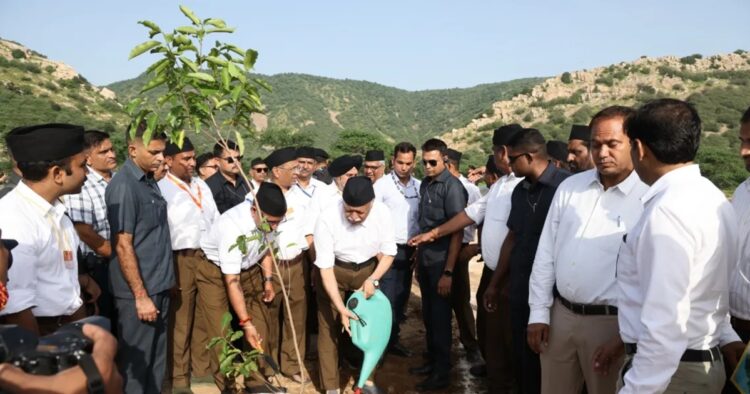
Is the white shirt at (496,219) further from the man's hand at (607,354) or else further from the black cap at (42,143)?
the black cap at (42,143)

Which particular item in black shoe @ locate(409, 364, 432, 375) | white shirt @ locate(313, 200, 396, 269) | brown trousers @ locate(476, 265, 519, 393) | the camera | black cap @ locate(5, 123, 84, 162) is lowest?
black shoe @ locate(409, 364, 432, 375)

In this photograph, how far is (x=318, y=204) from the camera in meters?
5.42

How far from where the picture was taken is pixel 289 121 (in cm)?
6169

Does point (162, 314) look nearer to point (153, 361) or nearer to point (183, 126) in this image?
point (153, 361)

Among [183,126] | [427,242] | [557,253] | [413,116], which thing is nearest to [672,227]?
[557,253]

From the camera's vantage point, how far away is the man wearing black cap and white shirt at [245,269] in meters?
3.73

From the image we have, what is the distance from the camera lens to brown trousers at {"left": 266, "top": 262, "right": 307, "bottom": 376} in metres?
4.50

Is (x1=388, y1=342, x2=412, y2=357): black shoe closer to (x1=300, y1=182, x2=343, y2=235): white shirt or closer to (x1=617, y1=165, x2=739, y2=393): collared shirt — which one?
(x1=300, y1=182, x2=343, y2=235): white shirt

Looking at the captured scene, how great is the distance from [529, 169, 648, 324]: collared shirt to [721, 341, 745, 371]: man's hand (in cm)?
52

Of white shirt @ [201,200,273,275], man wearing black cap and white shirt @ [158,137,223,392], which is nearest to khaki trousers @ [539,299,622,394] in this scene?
white shirt @ [201,200,273,275]

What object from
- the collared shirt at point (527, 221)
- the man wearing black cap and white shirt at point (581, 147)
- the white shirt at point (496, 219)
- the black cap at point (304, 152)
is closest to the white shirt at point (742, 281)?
the collared shirt at point (527, 221)

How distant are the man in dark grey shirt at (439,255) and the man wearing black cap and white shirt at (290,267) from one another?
1.11 m

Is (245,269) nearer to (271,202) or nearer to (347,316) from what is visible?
(271,202)

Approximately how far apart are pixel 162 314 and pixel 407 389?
219 centimetres
